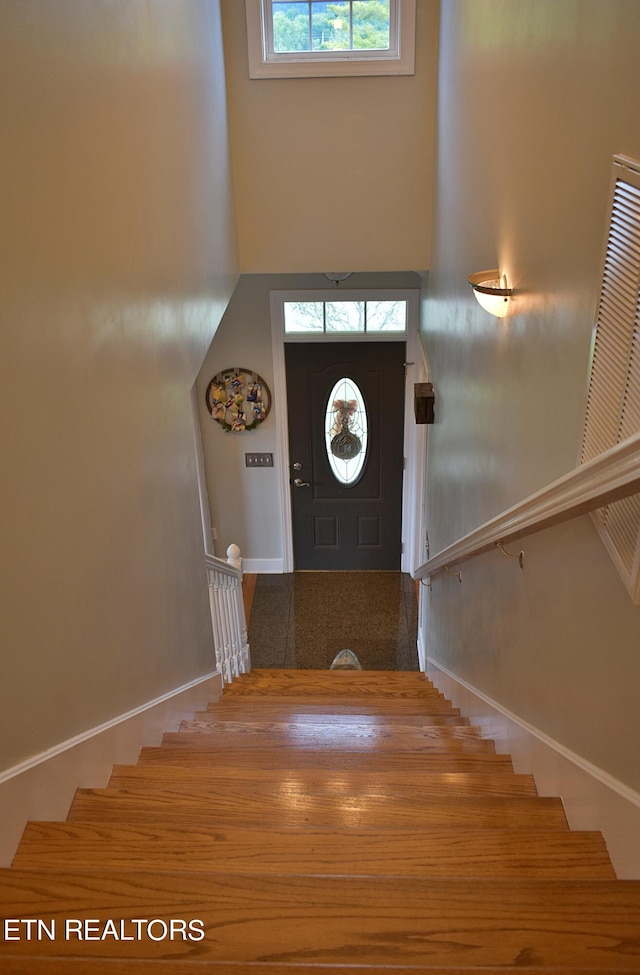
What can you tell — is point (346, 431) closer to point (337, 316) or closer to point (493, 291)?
point (337, 316)

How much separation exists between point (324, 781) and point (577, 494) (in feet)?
4.14

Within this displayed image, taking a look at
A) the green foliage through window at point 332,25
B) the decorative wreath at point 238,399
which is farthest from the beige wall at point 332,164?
the decorative wreath at point 238,399

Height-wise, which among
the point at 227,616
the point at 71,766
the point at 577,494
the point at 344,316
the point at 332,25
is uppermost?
the point at 332,25

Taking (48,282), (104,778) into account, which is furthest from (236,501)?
(48,282)

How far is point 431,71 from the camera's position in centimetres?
419

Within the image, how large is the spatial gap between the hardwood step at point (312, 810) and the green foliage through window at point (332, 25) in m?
4.06

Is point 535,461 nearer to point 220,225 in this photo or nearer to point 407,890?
point 407,890

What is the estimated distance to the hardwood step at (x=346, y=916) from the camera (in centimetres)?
127

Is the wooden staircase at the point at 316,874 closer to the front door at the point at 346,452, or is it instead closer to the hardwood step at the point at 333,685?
the hardwood step at the point at 333,685

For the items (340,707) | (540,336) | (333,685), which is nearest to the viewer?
(540,336)

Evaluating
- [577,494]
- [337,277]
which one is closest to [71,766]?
[577,494]

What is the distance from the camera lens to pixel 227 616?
400cm

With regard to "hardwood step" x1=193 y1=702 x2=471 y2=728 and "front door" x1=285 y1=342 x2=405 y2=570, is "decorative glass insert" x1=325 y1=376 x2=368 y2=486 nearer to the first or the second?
"front door" x1=285 y1=342 x2=405 y2=570

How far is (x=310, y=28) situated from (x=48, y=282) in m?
3.46
